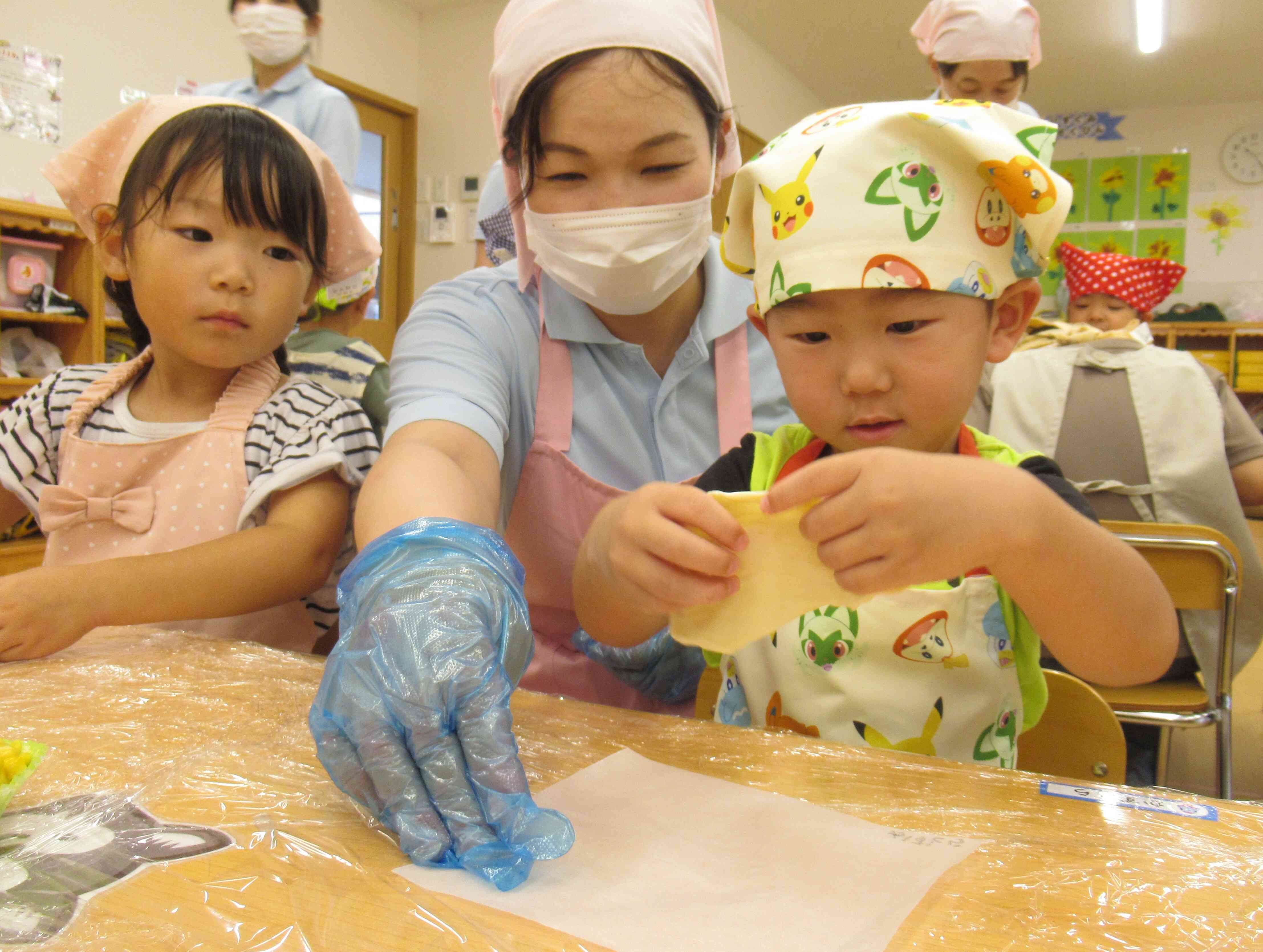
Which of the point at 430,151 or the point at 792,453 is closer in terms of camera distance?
the point at 792,453

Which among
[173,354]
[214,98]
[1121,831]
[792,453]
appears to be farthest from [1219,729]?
A: [214,98]

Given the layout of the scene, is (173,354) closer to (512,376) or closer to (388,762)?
(512,376)

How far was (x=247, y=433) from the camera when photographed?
48.4 inches

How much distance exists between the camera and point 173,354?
127 cm

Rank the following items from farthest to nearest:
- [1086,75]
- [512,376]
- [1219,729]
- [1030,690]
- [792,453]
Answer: [1086,75]
[1219,729]
[512,376]
[792,453]
[1030,690]

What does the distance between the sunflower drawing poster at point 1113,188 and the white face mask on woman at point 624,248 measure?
7.51 m

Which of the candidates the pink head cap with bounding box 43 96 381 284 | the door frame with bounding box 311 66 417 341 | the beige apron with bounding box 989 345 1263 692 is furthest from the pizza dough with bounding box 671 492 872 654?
the door frame with bounding box 311 66 417 341

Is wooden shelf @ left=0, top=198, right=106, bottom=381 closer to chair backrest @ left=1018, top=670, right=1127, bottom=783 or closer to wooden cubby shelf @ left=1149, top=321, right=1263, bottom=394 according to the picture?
chair backrest @ left=1018, top=670, right=1127, bottom=783

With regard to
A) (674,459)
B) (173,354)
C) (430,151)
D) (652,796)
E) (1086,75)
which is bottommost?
(652,796)

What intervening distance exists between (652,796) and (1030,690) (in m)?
0.42

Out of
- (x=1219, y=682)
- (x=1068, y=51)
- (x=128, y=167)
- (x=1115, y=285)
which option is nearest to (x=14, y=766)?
(x=128, y=167)

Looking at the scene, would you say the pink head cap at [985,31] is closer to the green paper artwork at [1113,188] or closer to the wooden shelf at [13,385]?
the wooden shelf at [13,385]

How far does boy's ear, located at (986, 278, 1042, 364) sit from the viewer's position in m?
0.82

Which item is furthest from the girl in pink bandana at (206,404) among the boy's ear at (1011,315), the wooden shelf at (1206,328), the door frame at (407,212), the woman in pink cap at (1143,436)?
the wooden shelf at (1206,328)
